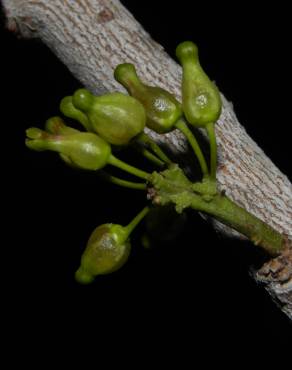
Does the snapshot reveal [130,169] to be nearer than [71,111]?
Yes

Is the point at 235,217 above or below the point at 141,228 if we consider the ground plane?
above

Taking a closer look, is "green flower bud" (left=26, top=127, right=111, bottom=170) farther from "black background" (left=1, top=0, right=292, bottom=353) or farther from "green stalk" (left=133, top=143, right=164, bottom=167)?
"black background" (left=1, top=0, right=292, bottom=353)

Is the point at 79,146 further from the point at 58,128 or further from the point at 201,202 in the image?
the point at 201,202

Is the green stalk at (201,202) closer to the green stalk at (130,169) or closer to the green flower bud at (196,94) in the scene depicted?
the green stalk at (130,169)

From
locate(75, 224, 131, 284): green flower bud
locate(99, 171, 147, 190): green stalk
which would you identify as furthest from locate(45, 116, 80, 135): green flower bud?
locate(75, 224, 131, 284): green flower bud

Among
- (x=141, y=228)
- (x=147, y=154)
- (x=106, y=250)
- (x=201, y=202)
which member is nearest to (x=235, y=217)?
(x=201, y=202)

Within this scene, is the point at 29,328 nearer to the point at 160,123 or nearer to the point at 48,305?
the point at 48,305

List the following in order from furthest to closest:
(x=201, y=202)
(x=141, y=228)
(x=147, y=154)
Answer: (x=141, y=228) → (x=147, y=154) → (x=201, y=202)

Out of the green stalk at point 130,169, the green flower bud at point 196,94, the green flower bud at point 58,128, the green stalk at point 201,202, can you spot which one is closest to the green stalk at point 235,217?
the green stalk at point 201,202
